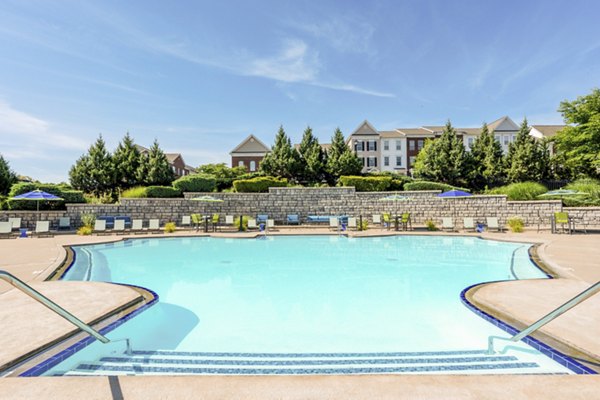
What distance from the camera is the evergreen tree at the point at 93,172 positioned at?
24031 millimetres

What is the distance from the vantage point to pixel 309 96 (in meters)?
21.0

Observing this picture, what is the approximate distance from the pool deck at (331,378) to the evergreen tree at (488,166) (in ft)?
88.1

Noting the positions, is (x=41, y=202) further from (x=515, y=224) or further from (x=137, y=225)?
(x=515, y=224)

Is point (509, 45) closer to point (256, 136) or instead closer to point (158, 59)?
point (158, 59)

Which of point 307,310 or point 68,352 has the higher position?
point 68,352

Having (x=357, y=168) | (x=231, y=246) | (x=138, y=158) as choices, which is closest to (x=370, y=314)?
(x=231, y=246)

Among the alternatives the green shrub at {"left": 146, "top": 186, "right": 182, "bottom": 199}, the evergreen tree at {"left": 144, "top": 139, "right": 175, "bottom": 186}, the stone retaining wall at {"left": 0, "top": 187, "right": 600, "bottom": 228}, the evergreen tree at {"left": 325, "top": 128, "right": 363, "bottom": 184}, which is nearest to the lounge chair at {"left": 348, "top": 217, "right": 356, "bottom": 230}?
the stone retaining wall at {"left": 0, "top": 187, "right": 600, "bottom": 228}

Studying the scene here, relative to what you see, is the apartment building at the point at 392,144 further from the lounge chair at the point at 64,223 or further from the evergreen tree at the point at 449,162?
the lounge chair at the point at 64,223

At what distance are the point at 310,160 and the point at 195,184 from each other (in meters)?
10.7

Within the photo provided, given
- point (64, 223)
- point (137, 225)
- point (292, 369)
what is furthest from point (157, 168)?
point (292, 369)

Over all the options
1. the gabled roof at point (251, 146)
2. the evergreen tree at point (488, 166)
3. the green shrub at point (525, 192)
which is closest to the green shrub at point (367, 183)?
the green shrub at point (525, 192)

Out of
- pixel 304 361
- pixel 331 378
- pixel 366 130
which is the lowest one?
pixel 304 361

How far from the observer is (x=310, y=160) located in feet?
92.4

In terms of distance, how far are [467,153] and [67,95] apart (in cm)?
3196
